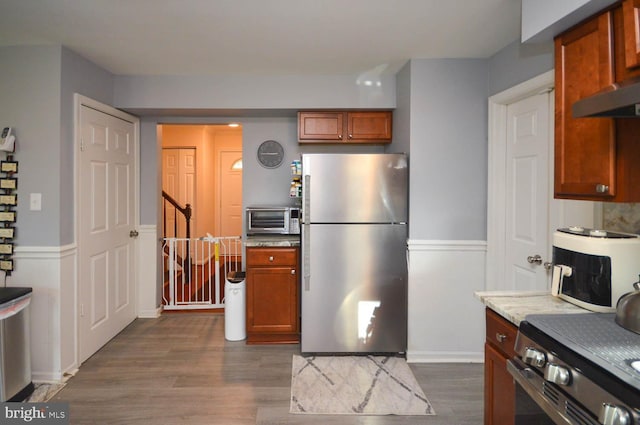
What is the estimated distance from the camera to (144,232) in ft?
13.5

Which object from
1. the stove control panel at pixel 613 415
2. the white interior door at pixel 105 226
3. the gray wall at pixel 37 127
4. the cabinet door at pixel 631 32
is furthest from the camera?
the white interior door at pixel 105 226

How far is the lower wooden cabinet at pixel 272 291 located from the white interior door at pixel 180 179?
3.39m

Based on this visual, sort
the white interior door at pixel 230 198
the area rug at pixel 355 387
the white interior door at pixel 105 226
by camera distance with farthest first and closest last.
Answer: the white interior door at pixel 230 198
the white interior door at pixel 105 226
the area rug at pixel 355 387

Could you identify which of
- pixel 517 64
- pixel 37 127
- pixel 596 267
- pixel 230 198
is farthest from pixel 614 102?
pixel 230 198

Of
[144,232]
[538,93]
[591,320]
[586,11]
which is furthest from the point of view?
[144,232]

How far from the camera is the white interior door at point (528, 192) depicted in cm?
251

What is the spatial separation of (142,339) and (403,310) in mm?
2341

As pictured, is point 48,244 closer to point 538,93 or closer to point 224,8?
point 224,8

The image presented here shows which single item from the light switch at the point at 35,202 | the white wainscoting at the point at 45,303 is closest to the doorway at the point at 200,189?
the white wainscoting at the point at 45,303

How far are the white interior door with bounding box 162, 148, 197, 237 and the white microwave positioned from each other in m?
3.04

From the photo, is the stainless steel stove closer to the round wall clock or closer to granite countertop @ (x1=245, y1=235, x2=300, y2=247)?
granite countertop @ (x1=245, y1=235, x2=300, y2=247)

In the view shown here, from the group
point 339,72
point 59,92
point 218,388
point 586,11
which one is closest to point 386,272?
point 218,388

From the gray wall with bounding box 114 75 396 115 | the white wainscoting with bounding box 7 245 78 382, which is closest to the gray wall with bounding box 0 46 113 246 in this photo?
the white wainscoting with bounding box 7 245 78 382

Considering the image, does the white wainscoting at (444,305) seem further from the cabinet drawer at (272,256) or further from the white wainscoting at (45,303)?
the white wainscoting at (45,303)
